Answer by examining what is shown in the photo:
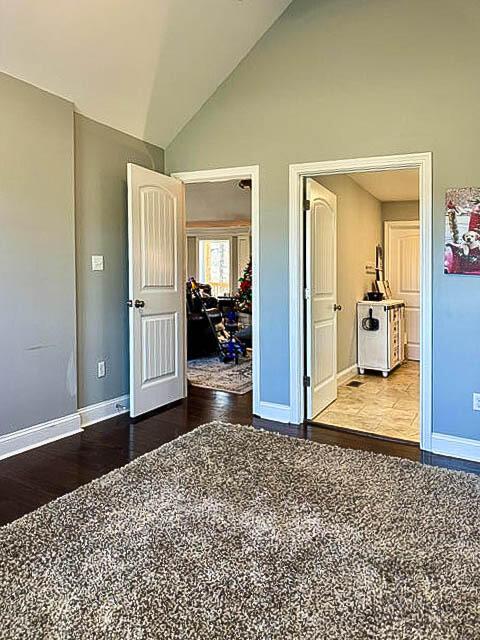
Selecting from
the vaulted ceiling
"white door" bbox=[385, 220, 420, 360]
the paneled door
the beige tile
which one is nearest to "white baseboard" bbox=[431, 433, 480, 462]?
the beige tile

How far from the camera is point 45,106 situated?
10.9ft

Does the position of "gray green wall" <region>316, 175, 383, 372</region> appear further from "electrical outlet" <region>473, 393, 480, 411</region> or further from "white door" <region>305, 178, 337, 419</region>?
"electrical outlet" <region>473, 393, 480, 411</region>

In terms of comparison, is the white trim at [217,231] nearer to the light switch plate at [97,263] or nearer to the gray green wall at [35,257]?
the light switch plate at [97,263]

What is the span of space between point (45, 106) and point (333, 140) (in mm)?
2093

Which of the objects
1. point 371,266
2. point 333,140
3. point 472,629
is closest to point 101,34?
point 333,140

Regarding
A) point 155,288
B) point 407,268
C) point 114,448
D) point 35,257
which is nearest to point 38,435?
point 114,448

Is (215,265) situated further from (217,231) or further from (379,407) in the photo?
(379,407)

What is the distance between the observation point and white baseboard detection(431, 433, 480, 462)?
10.6 feet

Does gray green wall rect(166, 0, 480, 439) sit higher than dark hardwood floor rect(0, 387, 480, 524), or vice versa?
gray green wall rect(166, 0, 480, 439)

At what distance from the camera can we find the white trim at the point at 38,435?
3.21m

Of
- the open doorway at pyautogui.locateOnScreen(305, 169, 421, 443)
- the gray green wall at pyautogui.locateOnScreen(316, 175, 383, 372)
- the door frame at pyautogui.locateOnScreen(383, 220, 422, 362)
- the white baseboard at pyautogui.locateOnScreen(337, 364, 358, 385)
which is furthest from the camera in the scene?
the door frame at pyautogui.locateOnScreen(383, 220, 422, 362)

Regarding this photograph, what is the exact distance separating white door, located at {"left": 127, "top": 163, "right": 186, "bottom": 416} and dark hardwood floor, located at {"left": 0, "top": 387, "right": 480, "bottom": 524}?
0.25 meters

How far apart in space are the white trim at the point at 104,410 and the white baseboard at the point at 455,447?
8.38 ft

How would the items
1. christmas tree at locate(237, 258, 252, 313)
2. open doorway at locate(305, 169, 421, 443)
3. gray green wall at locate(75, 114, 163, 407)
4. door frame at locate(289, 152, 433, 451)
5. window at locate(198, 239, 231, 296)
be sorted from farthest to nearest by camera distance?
1. window at locate(198, 239, 231, 296)
2. christmas tree at locate(237, 258, 252, 313)
3. open doorway at locate(305, 169, 421, 443)
4. gray green wall at locate(75, 114, 163, 407)
5. door frame at locate(289, 152, 433, 451)
